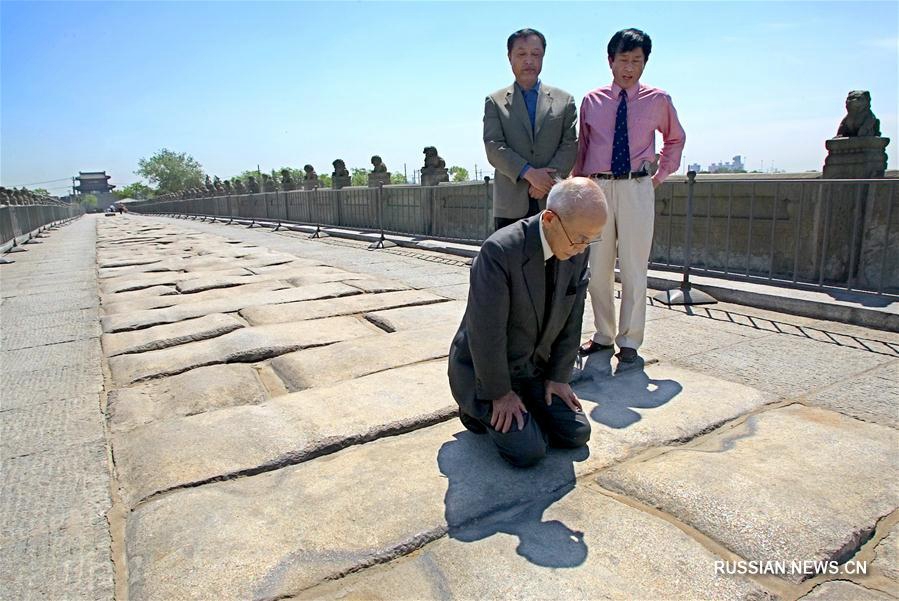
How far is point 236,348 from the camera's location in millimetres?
3686

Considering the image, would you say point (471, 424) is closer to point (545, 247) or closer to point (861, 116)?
point (545, 247)

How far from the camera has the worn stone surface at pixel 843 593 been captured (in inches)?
58.2

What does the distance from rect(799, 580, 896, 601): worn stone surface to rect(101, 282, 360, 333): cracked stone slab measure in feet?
14.5

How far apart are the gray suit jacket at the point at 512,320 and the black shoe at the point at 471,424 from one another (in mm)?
80

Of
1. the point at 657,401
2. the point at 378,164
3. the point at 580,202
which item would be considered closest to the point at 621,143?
the point at 657,401

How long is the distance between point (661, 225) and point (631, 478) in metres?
5.86

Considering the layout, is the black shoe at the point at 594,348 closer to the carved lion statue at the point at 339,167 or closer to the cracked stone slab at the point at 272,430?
the cracked stone slab at the point at 272,430

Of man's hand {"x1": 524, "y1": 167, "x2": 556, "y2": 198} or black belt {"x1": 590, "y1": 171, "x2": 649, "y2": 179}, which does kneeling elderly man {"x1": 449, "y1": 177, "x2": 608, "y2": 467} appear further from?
black belt {"x1": 590, "y1": 171, "x2": 649, "y2": 179}

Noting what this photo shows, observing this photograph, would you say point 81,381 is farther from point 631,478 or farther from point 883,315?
point 883,315

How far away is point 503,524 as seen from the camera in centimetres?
182

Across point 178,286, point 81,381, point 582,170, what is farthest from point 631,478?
point 178,286

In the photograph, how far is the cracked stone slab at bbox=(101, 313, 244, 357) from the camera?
12.7 feet

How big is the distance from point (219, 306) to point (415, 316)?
5.98 feet

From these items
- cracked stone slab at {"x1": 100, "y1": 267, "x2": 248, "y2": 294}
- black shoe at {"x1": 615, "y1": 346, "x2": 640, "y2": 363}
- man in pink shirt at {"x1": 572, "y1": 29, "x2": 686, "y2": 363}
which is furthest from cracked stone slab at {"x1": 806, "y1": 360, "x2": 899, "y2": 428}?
cracked stone slab at {"x1": 100, "y1": 267, "x2": 248, "y2": 294}
